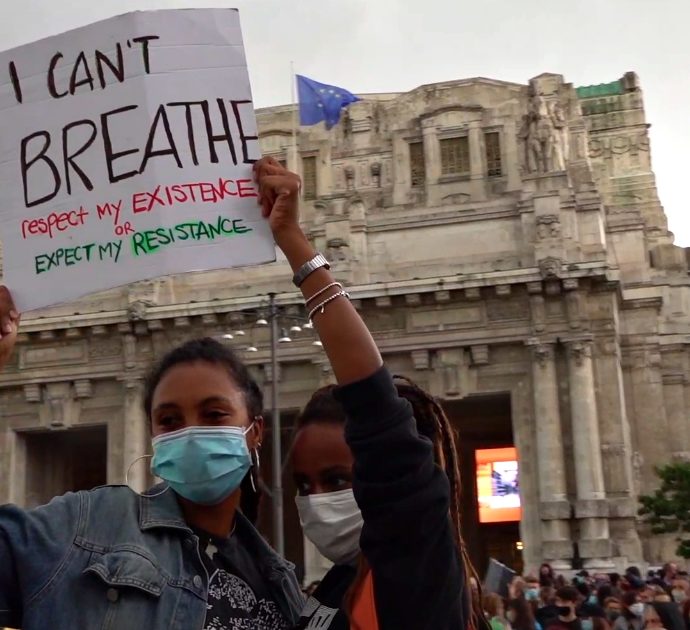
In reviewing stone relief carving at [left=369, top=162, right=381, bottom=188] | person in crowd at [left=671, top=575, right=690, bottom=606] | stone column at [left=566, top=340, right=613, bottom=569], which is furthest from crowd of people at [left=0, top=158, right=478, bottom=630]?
stone relief carving at [left=369, top=162, right=381, bottom=188]

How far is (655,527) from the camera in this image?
28219mm

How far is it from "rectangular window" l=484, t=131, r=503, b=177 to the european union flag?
8.54m

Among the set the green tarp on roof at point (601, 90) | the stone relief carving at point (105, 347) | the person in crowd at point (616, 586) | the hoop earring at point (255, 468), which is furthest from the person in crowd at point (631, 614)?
the green tarp on roof at point (601, 90)

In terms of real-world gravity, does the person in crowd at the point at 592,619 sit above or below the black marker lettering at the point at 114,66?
below

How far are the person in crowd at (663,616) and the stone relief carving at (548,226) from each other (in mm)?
20870

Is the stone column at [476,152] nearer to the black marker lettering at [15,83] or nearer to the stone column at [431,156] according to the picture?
the stone column at [431,156]

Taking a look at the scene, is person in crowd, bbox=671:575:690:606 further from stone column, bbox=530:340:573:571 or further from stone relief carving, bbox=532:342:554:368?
stone relief carving, bbox=532:342:554:368

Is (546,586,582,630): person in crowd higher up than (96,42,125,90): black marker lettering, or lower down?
lower down

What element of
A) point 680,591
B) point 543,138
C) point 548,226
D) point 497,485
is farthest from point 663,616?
point 543,138

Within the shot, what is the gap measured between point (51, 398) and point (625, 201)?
2409 centimetres

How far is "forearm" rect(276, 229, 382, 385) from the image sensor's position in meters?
2.54

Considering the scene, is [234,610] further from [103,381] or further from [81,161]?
[103,381]

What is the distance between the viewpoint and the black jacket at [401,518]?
238 centimetres

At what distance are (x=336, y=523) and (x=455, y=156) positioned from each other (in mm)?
34322
